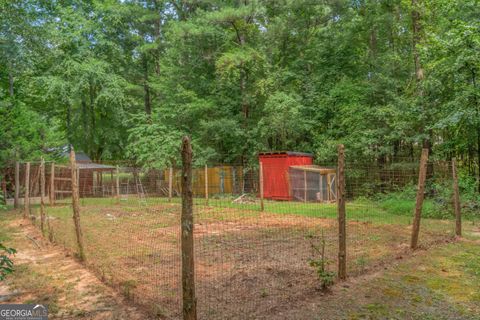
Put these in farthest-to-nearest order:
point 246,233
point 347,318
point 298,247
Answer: point 246,233, point 298,247, point 347,318

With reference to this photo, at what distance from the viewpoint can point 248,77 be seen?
18391 mm

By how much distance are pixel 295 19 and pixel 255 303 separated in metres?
17.0

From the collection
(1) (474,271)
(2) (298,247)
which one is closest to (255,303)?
(2) (298,247)

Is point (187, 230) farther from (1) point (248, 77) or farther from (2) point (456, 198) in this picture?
(1) point (248, 77)

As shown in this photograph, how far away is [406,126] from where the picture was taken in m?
12.8

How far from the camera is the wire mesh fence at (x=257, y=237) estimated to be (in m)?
4.10

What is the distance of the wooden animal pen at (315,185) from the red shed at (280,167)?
0.56 m

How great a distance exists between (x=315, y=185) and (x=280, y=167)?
1.87 meters

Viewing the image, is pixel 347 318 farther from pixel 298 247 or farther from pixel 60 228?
pixel 60 228

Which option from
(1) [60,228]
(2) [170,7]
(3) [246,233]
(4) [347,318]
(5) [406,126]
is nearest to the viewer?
(4) [347,318]

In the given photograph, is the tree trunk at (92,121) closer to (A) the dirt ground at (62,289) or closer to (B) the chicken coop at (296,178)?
(B) the chicken coop at (296,178)

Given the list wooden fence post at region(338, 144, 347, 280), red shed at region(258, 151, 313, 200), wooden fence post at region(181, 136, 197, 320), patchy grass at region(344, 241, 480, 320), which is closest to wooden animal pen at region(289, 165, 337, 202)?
red shed at region(258, 151, 313, 200)

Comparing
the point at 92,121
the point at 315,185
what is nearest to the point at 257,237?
the point at 315,185

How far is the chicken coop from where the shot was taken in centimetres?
1388
